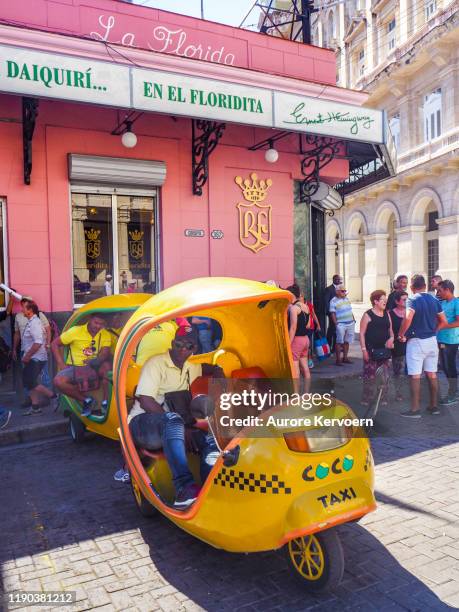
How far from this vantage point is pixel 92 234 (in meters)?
9.55

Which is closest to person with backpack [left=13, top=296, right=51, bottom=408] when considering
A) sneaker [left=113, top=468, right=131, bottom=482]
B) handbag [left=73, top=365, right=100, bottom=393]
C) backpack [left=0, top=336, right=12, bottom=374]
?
backpack [left=0, top=336, right=12, bottom=374]

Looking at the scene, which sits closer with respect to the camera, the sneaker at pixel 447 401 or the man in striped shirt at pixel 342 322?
the sneaker at pixel 447 401

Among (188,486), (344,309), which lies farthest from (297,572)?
(344,309)

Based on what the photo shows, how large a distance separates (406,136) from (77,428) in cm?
2585

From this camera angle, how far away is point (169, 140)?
32.3 feet

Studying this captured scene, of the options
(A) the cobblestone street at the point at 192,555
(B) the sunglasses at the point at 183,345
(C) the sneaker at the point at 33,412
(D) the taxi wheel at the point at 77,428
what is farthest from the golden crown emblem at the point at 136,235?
(B) the sunglasses at the point at 183,345

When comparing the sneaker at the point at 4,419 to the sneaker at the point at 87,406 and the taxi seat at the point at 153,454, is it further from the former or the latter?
the taxi seat at the point at 153,454

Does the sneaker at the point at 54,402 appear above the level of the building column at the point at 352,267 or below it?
below

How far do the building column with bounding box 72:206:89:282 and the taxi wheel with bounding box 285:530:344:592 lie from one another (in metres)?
7.20

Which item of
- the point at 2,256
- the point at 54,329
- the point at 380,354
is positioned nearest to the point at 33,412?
the point at 54,329

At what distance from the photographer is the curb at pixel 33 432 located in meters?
6.51

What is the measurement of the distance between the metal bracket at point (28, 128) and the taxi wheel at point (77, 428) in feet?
14.1
